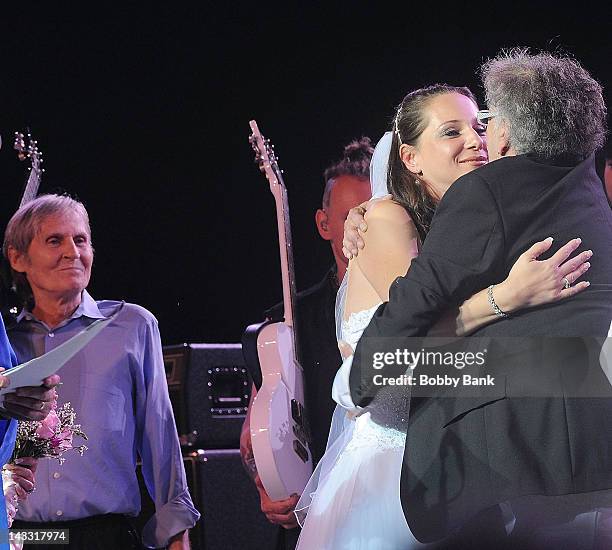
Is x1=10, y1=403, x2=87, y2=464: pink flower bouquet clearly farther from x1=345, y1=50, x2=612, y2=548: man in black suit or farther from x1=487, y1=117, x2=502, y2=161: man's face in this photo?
x1=487, y1=117, x2=502, y2=161: man's face

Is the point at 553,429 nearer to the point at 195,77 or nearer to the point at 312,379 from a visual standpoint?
the point at 312,379

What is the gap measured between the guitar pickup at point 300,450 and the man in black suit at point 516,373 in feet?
4.08

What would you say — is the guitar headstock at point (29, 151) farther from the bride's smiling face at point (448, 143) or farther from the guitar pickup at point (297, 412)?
the bride's smiling face at point (448, 143)

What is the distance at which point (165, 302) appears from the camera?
4.15 m

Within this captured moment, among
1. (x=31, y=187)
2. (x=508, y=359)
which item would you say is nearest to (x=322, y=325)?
(x=31, y=187)

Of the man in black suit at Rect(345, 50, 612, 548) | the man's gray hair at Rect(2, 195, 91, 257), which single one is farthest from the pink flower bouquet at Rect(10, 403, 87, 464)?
the man in black suit at Rect(345, 50, 612, 548)

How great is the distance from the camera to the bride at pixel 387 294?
6.28 ft

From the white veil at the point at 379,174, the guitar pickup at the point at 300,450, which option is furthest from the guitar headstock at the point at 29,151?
the white veil at the point at 379,174

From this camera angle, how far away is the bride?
191 centimetres

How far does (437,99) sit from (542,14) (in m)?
1.50

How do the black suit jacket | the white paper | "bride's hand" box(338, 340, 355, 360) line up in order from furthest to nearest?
"bride's hand" box(338, 340, 355, 360)
the white paper
the black suit jacket

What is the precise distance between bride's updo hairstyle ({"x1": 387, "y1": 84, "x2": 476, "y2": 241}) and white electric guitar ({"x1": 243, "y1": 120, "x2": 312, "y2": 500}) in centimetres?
107

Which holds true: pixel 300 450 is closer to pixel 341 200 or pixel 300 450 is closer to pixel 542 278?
pixel 341 200

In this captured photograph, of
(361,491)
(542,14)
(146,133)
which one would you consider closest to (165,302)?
(146,133)
